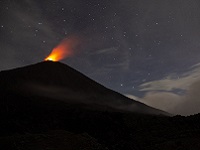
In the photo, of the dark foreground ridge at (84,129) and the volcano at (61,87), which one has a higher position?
→ the volcano at (61,87)

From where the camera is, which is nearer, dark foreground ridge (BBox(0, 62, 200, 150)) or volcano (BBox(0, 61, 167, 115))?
dark foreground ridge (BBox(0, 62, 200, 150))

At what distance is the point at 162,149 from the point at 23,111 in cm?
3949

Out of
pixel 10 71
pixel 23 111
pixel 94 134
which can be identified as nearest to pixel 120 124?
Answer: pixel 94 134

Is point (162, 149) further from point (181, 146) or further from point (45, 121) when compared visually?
point (45, 121)

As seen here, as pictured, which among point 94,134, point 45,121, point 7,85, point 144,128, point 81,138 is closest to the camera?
point 81,138

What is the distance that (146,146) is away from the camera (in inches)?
1390

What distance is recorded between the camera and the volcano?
309 feet

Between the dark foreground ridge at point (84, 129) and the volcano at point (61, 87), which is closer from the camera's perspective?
the dark foreground ridge at point (84, 129)

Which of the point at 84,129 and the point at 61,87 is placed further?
the point at 61,87

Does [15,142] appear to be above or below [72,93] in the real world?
below

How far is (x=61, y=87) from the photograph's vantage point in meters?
117

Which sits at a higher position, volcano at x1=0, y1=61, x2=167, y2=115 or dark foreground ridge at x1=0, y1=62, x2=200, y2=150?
volcano at x1=0, y1=61, x2=167, y2=115

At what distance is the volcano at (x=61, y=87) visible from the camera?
94.2 metres

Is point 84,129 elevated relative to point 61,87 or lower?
lower
